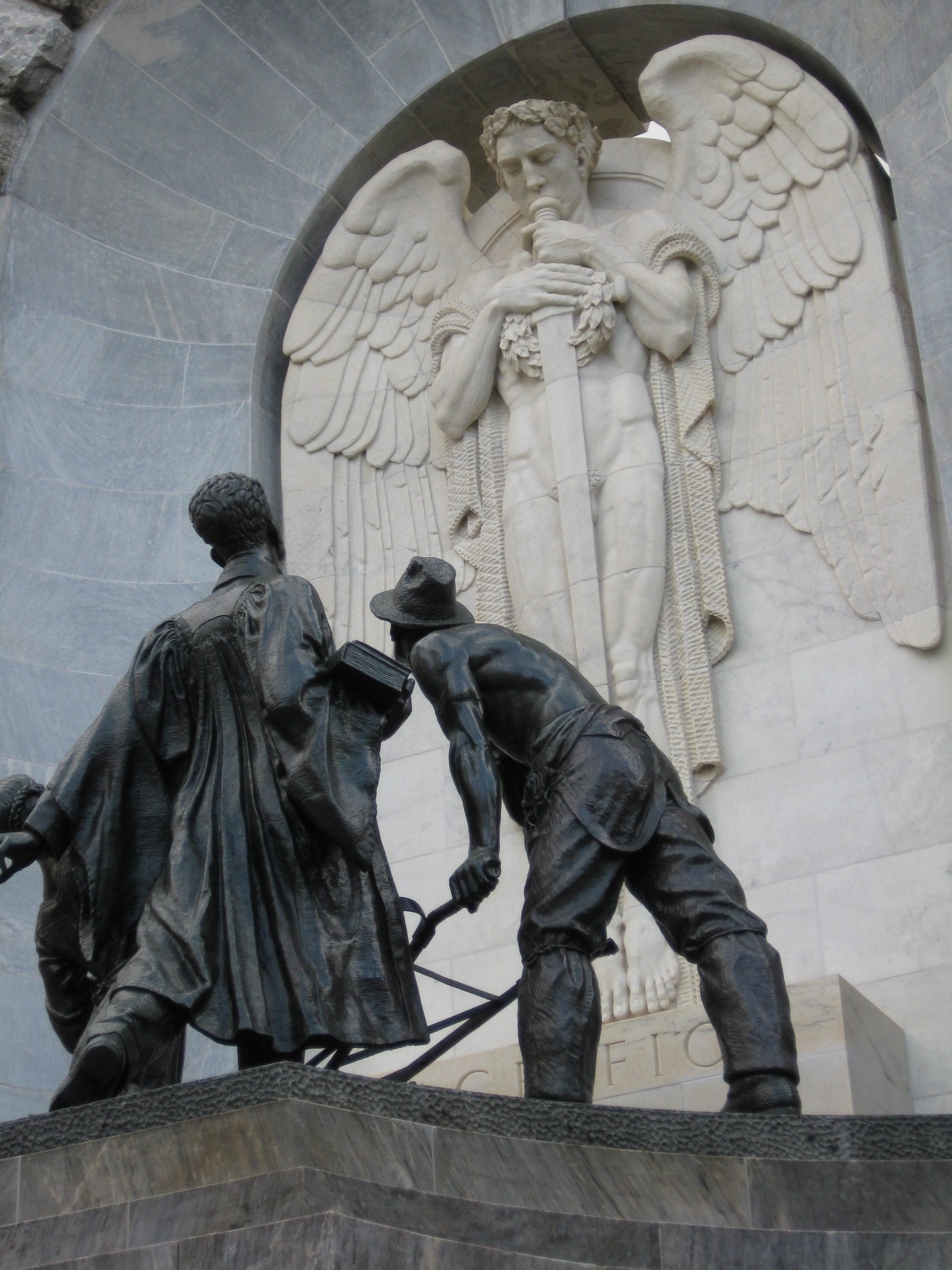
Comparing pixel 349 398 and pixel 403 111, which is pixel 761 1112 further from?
pixel 403 111

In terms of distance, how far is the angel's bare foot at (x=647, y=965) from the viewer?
7.20 m

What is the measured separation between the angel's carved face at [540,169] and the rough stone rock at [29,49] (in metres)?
2.27

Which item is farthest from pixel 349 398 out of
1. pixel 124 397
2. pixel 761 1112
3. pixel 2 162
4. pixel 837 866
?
pixel 761 1112

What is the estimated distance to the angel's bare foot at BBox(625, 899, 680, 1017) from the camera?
7.20 m

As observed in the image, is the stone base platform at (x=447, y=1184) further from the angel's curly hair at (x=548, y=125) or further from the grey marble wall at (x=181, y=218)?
the angel's curly hair at (x=548, y=125)

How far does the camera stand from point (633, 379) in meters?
8.45

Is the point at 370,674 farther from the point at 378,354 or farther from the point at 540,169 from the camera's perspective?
the point at 378,354

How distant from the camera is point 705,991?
486cm

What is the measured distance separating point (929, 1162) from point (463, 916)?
405 centimetres

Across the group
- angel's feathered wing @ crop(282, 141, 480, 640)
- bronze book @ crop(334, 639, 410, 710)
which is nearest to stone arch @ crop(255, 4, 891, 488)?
angel's feathered wing @ crop(282, 141, 480, 640)

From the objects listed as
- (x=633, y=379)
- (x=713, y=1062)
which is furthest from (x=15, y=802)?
(x=633, y=379)

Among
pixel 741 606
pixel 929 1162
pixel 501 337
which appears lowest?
pixel 929 1162

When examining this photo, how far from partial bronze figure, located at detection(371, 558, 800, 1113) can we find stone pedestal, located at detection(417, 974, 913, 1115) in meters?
1.50

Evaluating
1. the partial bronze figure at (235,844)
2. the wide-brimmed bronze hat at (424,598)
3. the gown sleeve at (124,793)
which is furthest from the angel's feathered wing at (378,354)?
the gown sleeve at (124,793)
